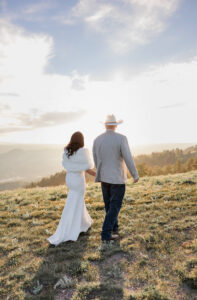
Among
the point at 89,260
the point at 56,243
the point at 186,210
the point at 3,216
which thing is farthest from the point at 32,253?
the point at 186,210

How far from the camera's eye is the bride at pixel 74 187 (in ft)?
24.7

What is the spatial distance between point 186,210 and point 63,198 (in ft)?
22.0

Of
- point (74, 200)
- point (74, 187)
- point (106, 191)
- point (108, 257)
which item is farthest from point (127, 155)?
point (108, 257)

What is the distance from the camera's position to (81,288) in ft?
17.1

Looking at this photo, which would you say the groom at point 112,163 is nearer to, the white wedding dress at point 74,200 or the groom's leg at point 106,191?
the groom's leg at point 106,191

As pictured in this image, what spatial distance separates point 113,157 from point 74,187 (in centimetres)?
168

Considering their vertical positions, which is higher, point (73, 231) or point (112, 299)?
point (73, 231)

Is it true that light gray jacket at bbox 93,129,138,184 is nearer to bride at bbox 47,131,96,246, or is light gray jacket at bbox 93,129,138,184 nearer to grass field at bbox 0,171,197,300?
bride at bbox 47,131,96,246

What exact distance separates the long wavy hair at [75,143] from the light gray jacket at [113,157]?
48cm

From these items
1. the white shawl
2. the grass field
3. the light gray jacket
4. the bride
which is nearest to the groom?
the light gray jacket

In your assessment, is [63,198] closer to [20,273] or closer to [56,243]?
[56,243]

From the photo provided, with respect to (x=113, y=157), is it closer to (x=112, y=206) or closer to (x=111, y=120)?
(x=111, y=120)

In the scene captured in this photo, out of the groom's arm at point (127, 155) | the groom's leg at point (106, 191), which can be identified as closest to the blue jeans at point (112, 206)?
the groom's leg at point (106, 191)

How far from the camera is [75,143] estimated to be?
24.6 ft
